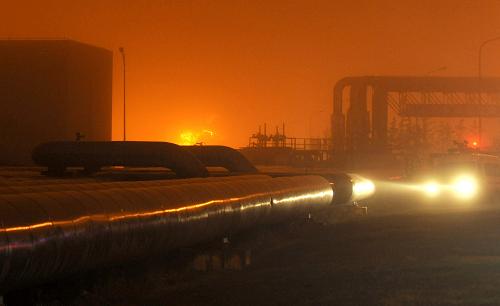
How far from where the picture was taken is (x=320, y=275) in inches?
549

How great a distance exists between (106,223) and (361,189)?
65.4ft

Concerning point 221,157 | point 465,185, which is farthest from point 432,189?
point 221,157

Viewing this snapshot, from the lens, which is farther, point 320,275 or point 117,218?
point 320,275

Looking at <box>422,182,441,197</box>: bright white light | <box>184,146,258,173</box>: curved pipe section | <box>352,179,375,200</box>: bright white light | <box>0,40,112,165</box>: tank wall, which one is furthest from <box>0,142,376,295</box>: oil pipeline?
<box>0,40,112,165</box>: tank wall

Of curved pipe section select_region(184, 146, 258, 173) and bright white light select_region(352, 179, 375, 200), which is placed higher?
curved pipe section select_region(184, 146, 258, 173)

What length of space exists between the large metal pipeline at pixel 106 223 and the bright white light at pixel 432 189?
22935 mm

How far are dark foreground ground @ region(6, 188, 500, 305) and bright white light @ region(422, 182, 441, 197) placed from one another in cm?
1846

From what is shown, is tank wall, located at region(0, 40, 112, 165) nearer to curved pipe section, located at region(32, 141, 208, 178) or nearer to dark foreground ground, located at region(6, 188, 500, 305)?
curved pipe section, located at region(32, 141, 208, 178)

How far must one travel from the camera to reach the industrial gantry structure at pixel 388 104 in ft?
230

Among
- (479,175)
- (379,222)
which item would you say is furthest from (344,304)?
(479,175)

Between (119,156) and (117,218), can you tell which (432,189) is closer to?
(119,156)

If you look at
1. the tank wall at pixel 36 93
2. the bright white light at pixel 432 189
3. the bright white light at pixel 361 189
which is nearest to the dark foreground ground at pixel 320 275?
the bright white light at pixel 361 189

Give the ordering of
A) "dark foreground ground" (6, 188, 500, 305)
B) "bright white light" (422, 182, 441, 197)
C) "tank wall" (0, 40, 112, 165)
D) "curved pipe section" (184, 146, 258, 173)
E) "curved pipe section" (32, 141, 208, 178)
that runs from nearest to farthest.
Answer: "dark foreground ground" (6, 188, 500, 305), "curved pipe section" (32, 141, 208, 178), "curved pipe section" (184, 146, 258, 173), "bright white light" (422, 182, 441, 197), "tank wall" (0, 40, 112, 165)

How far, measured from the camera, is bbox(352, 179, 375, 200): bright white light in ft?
95.7
